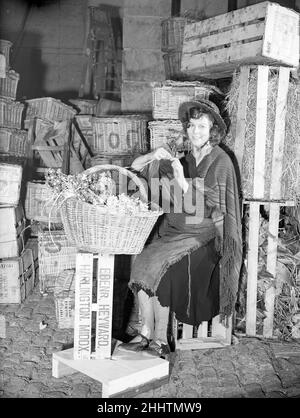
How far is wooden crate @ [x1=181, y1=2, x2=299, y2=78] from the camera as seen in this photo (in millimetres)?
4320

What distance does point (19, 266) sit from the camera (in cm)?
547

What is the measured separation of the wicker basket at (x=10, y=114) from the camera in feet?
22.0

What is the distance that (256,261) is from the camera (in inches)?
178

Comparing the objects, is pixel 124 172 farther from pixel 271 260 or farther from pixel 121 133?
pixel 121 133

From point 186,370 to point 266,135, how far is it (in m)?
2.23

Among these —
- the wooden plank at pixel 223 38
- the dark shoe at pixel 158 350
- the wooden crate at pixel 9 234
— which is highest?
the wooden plank at pixel 223 38

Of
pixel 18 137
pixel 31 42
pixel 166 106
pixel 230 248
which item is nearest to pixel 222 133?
pixel 230 248

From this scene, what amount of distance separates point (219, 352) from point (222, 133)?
1922 mm

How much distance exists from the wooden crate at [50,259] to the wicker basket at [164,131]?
67.7 inches

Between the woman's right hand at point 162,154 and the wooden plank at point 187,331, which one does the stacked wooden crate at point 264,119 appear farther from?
the woman's right hand at point 162,154

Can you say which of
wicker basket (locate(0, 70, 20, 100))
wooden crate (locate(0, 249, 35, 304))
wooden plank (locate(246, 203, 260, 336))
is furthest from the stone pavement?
wicker basket (locate(0, 70, 20, 100))

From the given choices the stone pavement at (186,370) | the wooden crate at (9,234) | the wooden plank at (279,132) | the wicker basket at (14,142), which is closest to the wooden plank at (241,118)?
the wooden plank at (279,132)

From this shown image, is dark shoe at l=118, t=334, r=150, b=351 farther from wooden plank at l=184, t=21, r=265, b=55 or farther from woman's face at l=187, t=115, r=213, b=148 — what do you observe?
wooden plank at l=184, t=21, r=265, b=55
